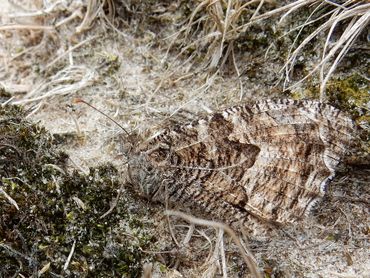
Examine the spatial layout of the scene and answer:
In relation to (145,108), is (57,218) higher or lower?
lower

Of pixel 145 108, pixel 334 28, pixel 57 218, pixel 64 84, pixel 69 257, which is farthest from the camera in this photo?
pixel 64 84

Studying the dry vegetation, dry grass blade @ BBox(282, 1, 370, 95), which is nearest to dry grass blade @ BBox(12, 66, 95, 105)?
the dry vegetation

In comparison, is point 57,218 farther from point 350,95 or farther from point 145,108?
point 350,95

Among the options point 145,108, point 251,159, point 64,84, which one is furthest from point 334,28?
point 64,84

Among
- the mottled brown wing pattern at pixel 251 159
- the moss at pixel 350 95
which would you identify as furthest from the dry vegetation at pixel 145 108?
the mottled brown wing pattern at pixel 251 159

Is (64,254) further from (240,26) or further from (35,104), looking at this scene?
(240,26)

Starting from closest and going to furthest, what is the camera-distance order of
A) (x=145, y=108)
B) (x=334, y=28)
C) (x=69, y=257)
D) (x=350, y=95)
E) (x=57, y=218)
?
1. (x=69, y=257)
2. (x=57, y=218)
3. (x=350, y=95)
4. (x=334, y=28)
5. (x=145, y=108)

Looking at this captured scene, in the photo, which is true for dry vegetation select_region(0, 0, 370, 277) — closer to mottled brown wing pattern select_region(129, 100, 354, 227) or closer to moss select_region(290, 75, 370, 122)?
moss select_region(290, 75, 370, 122)
